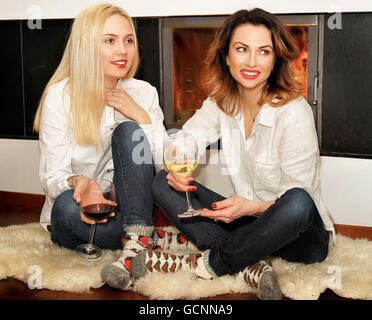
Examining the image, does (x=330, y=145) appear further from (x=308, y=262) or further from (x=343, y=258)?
(x=308, y=262)

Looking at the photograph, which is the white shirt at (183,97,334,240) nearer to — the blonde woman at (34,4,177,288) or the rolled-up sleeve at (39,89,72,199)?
the blonde woman at (34,4,177,288)

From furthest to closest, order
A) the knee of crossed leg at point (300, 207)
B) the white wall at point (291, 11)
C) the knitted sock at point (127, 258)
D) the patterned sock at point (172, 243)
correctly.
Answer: the white wall at point (291, 11)
the patterned sock at point (172, 243)
the knitted sock at point (127, 258)
the knee of crossed leg at point (300, 207)

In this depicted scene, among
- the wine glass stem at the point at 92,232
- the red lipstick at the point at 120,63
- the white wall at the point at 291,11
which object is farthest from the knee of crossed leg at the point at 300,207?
the white wall at the point at 291,11

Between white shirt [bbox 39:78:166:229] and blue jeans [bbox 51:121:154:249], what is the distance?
0.28 feet

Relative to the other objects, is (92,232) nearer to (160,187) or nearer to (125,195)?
(125,195)

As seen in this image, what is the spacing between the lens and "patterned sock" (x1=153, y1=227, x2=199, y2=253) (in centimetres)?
200

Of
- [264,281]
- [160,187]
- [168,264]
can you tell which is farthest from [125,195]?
[264,281]

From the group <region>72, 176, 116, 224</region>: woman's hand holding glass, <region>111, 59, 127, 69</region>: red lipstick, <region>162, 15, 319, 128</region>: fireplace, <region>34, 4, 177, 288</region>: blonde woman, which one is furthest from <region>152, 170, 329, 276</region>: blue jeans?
<region>162, 15, 319, 128</region>: fireplace

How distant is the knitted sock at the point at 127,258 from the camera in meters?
1.63

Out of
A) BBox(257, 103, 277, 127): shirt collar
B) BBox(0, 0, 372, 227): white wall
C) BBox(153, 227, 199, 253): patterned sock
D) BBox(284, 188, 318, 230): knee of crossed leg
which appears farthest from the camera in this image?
BBox(0, 0, 372, 227): white wall

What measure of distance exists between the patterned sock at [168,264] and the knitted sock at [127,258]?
0.03 metres

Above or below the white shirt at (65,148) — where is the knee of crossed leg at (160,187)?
below

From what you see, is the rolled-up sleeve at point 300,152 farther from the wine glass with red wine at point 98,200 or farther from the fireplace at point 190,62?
the fireplace at point 190,62
